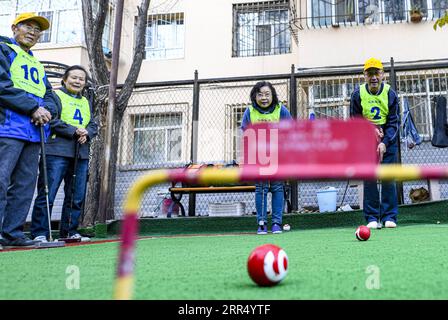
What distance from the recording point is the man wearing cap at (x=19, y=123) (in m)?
3.97

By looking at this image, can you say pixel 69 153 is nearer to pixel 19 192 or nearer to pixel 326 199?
pixel 19 192

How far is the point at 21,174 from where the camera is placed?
4184 mm

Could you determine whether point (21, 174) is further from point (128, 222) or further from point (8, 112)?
point (128, 222)

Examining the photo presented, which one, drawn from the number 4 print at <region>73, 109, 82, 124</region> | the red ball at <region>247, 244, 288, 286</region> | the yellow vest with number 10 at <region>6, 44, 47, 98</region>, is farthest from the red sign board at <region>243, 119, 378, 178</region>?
the number 4 print at <region>73, 109, 82, 124</region>

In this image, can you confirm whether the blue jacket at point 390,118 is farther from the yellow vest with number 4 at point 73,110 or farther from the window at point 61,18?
the window at point 61,18

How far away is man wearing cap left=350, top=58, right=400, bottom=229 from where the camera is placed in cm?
514

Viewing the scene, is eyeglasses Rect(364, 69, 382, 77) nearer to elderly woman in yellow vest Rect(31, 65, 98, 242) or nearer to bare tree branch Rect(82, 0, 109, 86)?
elderly woman in yellow vest Rect(31, 65, 98, 242)

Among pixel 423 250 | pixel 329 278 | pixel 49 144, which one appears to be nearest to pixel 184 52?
pixel 49 144

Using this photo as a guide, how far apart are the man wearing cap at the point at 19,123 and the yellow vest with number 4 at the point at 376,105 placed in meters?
3.23

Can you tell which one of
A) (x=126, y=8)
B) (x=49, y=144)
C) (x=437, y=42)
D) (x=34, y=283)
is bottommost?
(x=34, y=283)

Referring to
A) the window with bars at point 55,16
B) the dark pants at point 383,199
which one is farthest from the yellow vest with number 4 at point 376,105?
the window with bars at point 55,16

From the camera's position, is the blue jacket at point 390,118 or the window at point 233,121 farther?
the window at point 233,121

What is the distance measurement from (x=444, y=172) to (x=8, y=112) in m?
3.83

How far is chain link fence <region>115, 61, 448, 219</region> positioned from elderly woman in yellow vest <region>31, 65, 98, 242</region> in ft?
8.99
